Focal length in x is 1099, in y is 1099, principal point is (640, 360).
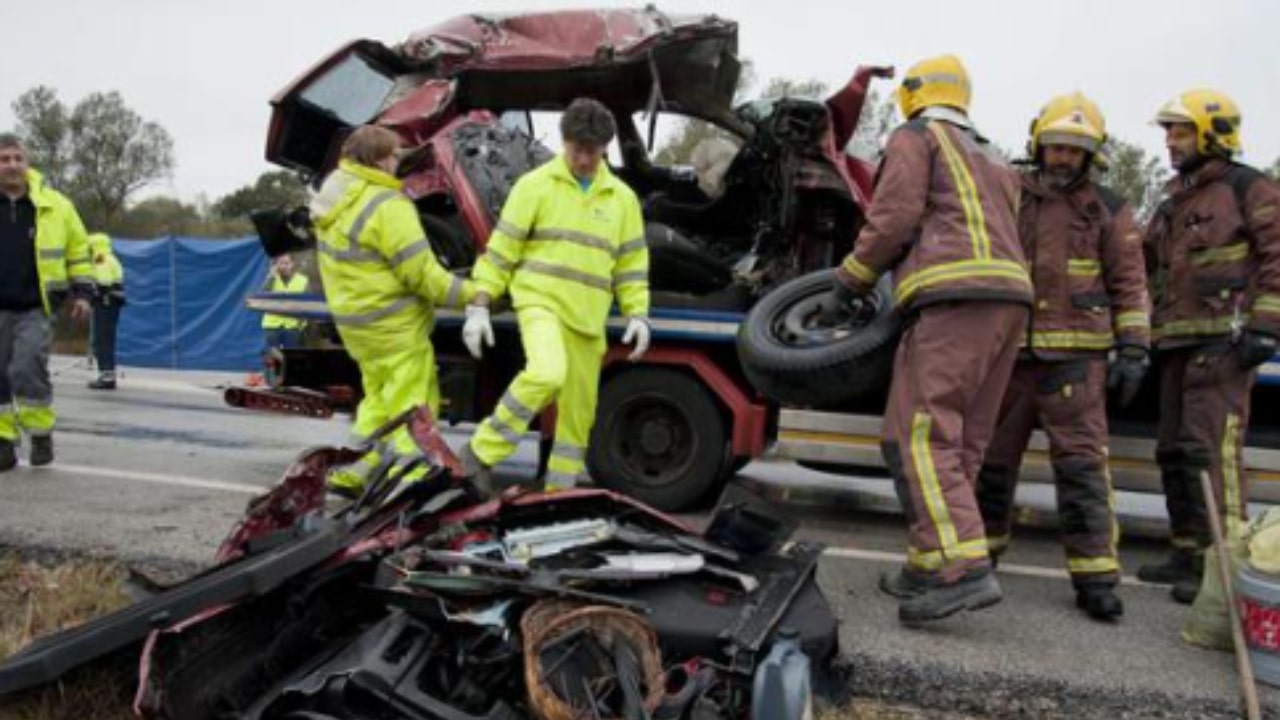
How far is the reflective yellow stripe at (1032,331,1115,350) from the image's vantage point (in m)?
3.90

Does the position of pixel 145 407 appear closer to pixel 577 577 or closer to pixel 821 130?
pixel 821 130

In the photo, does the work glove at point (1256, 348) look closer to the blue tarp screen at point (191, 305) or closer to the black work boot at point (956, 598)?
the black work boot at point (956, 598)

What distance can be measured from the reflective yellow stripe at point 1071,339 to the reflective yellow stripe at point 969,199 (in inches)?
21.5

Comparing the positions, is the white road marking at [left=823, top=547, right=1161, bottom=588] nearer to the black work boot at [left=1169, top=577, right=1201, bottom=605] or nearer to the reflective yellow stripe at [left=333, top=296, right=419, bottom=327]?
the black work boot at [left=1169, top=577, right=1201, bottom=605]

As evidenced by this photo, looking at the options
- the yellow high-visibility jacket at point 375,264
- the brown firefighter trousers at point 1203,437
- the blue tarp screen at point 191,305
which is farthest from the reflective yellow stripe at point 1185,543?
the blue tarp screen at point 191,305

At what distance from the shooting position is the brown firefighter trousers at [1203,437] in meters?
4.02

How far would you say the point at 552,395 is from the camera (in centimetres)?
437

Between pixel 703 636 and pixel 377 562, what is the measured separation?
86cm

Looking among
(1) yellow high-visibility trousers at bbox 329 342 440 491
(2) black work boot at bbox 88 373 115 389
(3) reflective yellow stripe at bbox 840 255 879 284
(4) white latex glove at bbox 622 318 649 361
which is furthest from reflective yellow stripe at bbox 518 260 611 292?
(2) black work boot at bbox 88 373 115 389

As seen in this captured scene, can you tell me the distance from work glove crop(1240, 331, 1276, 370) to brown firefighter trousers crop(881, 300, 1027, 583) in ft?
3.12

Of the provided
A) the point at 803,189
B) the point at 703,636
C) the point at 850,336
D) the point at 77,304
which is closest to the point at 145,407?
the point at 77,304

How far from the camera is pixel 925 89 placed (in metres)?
3.77

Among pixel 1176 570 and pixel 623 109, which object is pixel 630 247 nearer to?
pixel 623 109

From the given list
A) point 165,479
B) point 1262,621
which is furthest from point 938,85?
point 165,479
